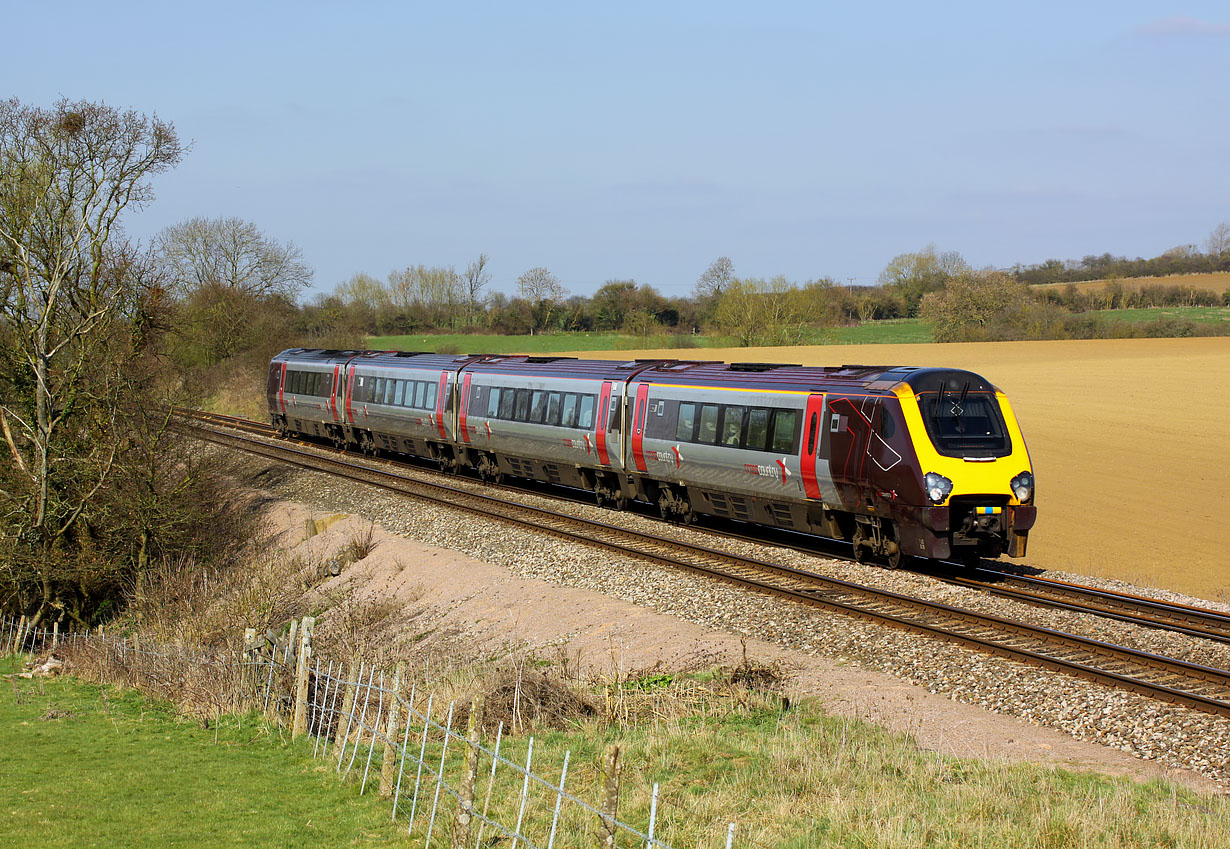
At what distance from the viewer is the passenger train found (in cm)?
1565

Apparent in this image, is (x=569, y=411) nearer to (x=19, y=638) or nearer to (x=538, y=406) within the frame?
(x=538, y=406)

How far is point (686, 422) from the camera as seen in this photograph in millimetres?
20094

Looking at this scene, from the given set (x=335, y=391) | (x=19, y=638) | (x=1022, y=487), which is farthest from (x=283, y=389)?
(x=1022, y=487)

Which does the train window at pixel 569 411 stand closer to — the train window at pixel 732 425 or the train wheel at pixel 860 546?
the train window at pixel 732 425

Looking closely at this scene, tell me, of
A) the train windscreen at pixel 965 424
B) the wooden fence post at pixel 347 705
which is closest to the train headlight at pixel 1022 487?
the train windscreen at pixel 965 424

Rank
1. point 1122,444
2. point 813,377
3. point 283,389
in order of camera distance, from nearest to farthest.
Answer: point 813,377, point 1122,444, point 283,389

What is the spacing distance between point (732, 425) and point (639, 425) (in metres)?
2.85

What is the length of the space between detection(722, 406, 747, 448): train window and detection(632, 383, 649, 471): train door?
2.50 meters

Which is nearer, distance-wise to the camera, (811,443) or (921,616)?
(921,616)

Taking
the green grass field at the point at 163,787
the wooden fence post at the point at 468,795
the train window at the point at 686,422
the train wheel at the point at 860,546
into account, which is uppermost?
the train window at the point at 686,422

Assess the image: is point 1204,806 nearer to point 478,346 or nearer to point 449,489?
point 449,489

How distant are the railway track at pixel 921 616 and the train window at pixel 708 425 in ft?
6.39

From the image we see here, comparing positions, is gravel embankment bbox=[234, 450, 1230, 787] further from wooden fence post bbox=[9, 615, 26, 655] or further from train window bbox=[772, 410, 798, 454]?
wooden fence post bbox=[9, 615, 26, 655]

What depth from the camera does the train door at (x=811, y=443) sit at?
56.0ft
